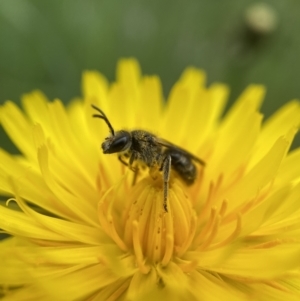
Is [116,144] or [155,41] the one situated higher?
[155,41]

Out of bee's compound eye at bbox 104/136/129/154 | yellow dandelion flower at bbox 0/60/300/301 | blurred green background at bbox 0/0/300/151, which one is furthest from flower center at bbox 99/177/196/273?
blurred green background at bbox 0/0/300/151

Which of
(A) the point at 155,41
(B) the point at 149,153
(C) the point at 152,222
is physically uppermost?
(A) the point at 155,41

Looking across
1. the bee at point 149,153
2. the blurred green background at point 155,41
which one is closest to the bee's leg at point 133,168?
the bee at point 149,153

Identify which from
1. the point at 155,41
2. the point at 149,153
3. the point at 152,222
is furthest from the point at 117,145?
the point at 155,41

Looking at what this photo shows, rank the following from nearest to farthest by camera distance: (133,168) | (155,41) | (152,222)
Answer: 1. (152,222)
2. (133,168)
3. (155,41)

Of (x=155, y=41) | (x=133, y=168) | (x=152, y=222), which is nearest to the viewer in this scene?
(x=152, y=222)

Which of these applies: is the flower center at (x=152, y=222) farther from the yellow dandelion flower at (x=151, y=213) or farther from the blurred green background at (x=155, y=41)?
the blurred green background at (x=155, y=41)

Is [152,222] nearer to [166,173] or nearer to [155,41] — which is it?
[166,173]
